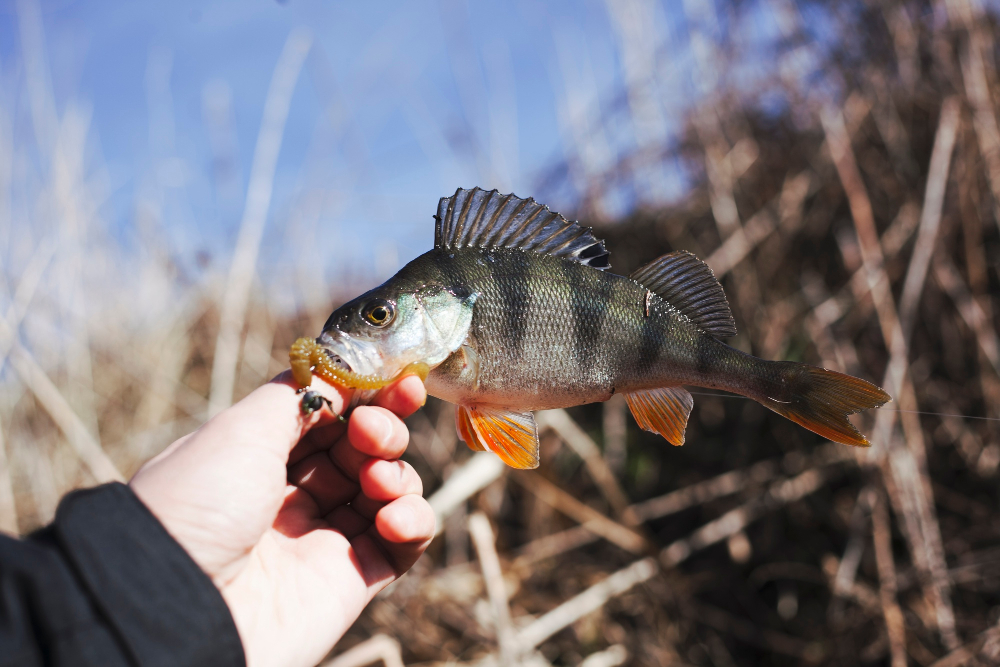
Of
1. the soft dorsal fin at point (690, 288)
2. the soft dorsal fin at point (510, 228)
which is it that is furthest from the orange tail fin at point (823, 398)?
the soft dorsal fin at point (510, 228)

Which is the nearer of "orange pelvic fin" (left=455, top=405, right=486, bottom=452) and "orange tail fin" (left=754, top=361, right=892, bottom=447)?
"orange tail fin" (left=754, top=361, right=892, bottom=447)

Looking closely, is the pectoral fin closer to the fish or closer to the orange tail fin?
the fish

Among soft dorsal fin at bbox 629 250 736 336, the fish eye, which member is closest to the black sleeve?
the fish eye

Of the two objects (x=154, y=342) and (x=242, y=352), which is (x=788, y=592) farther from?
(x=154, y=342)

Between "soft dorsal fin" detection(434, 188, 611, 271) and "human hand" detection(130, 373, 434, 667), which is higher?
"soft dorsal fin" detection(434, 188, 611, 271)

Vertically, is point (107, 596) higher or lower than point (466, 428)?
higher

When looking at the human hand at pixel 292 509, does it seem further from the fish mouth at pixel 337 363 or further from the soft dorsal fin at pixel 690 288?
the soft dorsal fin at pixel 690 288

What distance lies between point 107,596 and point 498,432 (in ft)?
1.87

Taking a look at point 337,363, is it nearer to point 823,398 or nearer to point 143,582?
point 143,582

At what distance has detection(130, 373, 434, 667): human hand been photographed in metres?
0.94

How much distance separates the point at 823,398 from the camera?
867 mm

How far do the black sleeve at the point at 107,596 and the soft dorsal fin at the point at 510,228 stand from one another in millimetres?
595

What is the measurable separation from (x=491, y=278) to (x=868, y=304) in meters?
2.35

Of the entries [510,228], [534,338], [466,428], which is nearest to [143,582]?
[466,428]
